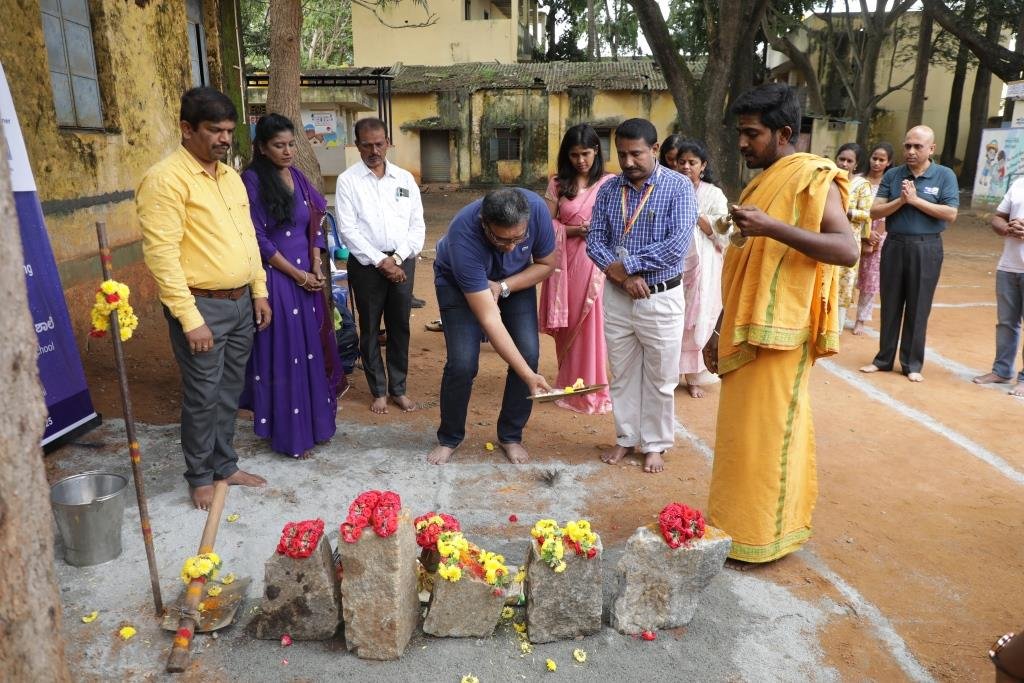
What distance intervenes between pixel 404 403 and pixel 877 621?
3.34 metres

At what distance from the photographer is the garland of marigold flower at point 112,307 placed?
8.85 feet

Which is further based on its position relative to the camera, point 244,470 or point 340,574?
point 244,470

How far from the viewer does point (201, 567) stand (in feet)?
9.05

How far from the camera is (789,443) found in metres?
3.14

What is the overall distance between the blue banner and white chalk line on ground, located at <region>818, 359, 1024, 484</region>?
5.56 metres

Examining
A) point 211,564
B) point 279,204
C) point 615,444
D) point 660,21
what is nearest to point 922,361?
point 615,444

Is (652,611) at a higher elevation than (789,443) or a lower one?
lower

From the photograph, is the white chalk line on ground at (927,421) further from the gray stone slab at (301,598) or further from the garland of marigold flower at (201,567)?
the garland of marigold flower at (201,567)

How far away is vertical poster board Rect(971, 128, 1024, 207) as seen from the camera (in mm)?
15367

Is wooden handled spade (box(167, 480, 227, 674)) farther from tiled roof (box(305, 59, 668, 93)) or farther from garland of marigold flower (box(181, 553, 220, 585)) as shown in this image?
tiled roof (box(305, 59, 668, 93))

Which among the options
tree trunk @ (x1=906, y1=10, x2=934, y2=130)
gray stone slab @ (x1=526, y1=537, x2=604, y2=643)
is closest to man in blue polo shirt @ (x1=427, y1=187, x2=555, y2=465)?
gray stone slab @ (x1=526, y1=537, x2=604, y2=643)

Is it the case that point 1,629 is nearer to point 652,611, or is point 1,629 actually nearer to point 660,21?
point 652,611

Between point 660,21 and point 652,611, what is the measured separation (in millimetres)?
10811

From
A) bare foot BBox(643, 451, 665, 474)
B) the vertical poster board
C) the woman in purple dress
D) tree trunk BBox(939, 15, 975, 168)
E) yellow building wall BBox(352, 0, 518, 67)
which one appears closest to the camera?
the woman in purple dress
